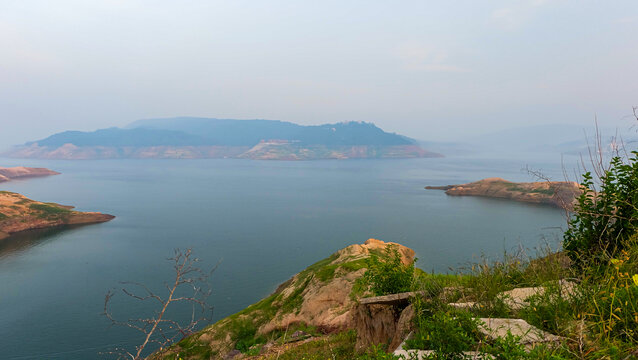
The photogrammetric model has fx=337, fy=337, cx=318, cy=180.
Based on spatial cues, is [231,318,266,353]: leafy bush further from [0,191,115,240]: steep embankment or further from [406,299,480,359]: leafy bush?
[0,191,115,240]: steep embankment

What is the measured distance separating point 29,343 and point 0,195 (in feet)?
258

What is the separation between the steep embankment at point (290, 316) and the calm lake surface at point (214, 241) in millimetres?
6605

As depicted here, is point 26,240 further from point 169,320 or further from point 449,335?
point 449,335

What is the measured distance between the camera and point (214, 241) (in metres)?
73.6

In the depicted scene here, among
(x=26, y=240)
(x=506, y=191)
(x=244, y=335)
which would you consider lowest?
(x=26, y=240)

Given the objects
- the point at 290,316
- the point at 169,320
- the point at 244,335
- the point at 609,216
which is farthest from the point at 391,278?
the point at 244,335

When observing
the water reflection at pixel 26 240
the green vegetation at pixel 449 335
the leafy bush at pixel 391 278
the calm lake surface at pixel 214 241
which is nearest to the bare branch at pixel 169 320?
the calm lake surface at pixel 214 241

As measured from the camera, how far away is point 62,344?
3569 cm

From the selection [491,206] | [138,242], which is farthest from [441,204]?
[138,242]

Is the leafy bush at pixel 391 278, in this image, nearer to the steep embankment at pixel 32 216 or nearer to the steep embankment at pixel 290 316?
the steep embankment at pixel 290 316

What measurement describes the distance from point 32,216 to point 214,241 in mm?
51602

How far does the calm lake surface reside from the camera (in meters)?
41.1

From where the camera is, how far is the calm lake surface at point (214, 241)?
41062 millimetres

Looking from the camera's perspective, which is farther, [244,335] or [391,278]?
[244,335]
